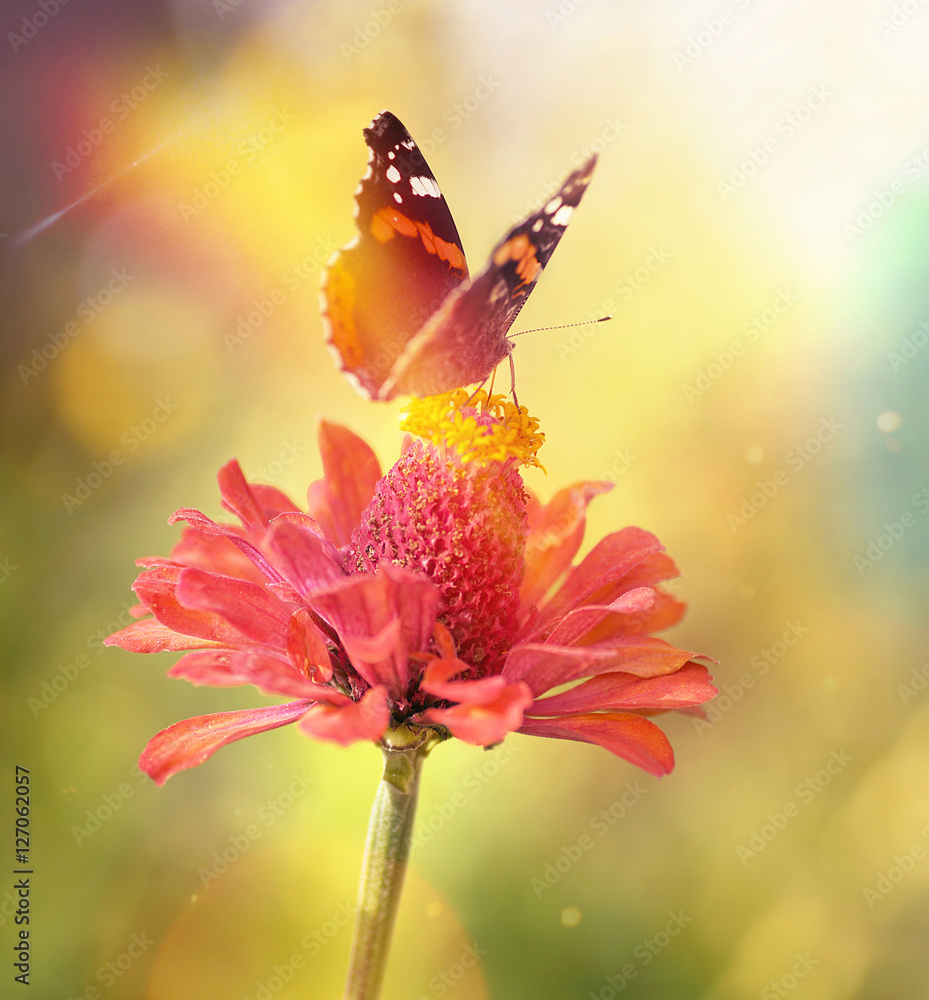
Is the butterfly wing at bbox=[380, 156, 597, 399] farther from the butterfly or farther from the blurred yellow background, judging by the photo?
the blurred yellow background

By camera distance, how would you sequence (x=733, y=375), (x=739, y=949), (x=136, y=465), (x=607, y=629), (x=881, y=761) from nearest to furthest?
(x=607, y=629) → (x=739, y=949) → (x=881, y=761) → (x=136, y=465) → (x=733, y=375)

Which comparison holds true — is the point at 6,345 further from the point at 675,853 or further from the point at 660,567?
the point at 675,853

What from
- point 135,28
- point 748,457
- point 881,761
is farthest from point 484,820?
point 135,28

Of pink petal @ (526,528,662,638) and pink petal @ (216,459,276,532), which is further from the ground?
pink petal @ (216,459,276,532)

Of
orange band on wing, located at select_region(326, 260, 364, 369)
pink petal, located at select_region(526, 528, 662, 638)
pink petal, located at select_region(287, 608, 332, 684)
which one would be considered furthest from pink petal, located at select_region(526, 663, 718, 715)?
orange band on wing, located at select_region(326, 260, 364, 369)

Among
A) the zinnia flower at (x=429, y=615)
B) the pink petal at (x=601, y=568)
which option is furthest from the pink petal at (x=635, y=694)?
the pink petal at (x=601, y=568)
